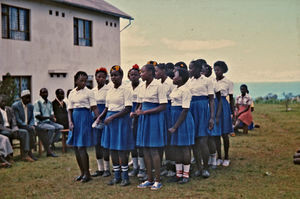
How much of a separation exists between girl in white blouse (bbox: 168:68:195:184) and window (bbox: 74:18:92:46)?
1392 cm

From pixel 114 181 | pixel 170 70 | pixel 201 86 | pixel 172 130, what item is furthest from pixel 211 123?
pixel 114 181

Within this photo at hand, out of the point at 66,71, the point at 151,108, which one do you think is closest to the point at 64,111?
the point at 151,108

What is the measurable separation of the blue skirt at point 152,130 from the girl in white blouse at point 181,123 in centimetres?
20

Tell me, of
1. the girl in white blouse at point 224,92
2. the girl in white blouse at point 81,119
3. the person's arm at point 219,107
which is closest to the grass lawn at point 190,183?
the girl in white blouse at point 81,119

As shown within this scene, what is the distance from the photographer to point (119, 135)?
6.39m

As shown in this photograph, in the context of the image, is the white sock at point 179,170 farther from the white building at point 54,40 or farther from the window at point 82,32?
the window at point 82,32

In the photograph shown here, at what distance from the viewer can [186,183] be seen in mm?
6570

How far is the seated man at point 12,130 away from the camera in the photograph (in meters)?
8.89

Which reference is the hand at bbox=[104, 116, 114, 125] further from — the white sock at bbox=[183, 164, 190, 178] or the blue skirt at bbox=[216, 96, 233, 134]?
the blue skirt at bbox=[216, 96, 233, 134]

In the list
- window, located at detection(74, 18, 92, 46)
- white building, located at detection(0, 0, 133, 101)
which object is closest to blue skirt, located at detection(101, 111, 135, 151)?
white building, located at detection(0, 0, 133, 101)

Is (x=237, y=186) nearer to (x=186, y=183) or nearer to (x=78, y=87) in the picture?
(x=186, y=183)

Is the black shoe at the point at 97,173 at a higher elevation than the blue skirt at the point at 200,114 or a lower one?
lower

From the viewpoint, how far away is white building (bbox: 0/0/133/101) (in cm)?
1586

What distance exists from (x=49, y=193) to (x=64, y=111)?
198 inches
